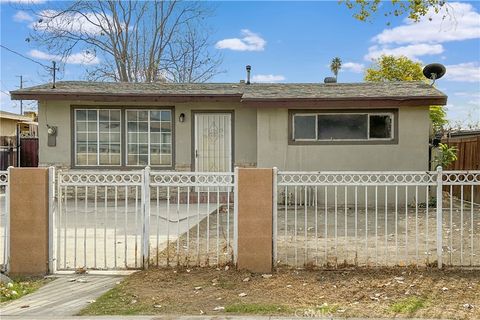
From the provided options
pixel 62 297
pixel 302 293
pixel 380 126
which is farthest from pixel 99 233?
pixel 380 126

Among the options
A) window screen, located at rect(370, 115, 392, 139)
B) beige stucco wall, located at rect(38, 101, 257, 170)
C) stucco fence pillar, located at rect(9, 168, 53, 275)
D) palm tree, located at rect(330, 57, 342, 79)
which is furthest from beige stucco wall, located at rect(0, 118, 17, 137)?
palm tree, located at rect(330, 57, 342, 79)

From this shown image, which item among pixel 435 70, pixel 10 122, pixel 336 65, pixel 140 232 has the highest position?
pixel 336 65

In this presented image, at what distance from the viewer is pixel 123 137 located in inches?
559

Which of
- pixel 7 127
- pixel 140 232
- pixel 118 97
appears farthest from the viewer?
pixel 7 127

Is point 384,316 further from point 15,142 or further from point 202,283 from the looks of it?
point 15,142

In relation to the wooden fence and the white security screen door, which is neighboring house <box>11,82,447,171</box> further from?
the wooden fence

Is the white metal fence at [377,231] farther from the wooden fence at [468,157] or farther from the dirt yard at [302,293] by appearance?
the wooden fence at [468,157]

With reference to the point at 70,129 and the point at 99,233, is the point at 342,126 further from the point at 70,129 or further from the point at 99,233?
the point at 70,129

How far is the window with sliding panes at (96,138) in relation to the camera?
14180 mm

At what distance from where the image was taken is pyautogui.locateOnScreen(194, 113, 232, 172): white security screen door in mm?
14188

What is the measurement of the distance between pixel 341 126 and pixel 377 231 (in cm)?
530

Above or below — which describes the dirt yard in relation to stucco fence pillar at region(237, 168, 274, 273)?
below

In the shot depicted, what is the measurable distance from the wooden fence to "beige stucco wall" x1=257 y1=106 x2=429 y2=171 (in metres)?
1.47

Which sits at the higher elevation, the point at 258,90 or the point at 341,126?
the point at 258,90
